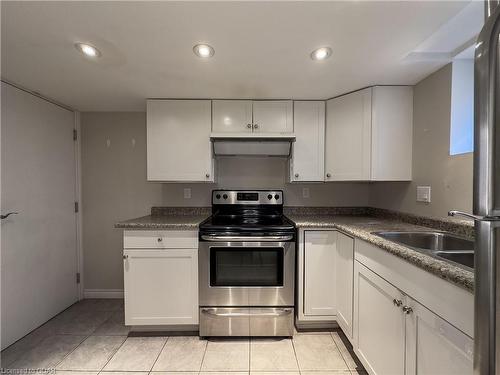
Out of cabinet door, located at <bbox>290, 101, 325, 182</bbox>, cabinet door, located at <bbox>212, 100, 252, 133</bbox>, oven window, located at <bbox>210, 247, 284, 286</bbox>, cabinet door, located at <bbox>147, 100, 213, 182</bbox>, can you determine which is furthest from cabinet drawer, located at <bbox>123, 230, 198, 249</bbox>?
cabinet door, located at <bbox>290, 101, 325, 182</bbox>

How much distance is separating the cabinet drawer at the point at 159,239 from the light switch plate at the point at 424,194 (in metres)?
1.77

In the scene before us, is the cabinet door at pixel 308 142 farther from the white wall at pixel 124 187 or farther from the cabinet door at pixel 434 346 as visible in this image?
the cabinet door at pixel 434 346

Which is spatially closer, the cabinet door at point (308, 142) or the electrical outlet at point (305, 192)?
the cabinet door at point (308, 142)

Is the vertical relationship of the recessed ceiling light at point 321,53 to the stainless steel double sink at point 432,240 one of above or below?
above

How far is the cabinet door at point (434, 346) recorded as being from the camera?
0.74 meters

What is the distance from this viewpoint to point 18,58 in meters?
1.40

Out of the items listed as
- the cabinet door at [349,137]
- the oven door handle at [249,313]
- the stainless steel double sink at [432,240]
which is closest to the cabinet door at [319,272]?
the oven door handle at [249,313]

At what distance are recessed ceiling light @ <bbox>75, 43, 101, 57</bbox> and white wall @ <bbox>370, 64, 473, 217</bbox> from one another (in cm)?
225

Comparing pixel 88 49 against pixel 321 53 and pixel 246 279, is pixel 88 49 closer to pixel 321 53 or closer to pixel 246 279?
pixel 321 53

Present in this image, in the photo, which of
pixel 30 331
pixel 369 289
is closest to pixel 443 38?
pixel 369 289

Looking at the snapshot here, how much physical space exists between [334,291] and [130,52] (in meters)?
2.23

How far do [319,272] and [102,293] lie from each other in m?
2.32

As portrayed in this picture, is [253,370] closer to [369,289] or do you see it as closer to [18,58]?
[369,289]

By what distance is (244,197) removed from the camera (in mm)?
2309
